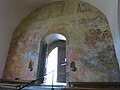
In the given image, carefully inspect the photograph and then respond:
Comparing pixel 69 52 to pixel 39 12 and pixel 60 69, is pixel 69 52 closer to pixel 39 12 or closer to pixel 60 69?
pixel 60 69

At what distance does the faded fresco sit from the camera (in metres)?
6.71

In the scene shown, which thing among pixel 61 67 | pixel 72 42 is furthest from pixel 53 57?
pixel 72 42

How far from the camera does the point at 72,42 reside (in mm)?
7594

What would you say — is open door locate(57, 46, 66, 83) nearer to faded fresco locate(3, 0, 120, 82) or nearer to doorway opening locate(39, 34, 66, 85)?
doorway opening locate(39, 34, 66, 85)

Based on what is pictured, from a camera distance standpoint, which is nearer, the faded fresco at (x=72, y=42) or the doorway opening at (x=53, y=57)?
the faded fresco at (x=72, y=42)

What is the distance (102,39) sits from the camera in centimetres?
709

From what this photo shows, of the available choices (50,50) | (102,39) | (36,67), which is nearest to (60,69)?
(50,50)

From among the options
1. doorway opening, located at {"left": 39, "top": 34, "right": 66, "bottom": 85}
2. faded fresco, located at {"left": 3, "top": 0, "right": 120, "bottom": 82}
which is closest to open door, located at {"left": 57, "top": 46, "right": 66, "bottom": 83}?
doorway opening, located at {"left": 39, "top": 34, "right": 66, "bottom": 85}

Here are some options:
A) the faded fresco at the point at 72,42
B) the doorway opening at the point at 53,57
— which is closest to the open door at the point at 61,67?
the doorway opening at the point at 53,57

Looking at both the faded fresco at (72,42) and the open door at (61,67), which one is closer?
the faded fresco at (72,42)

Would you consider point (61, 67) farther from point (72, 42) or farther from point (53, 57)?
point (72, 42)

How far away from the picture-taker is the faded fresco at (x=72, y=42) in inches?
264

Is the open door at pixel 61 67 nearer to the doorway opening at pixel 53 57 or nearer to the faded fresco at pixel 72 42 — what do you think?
the doorway opening at pixel 53 57

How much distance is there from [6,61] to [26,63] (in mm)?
1511
